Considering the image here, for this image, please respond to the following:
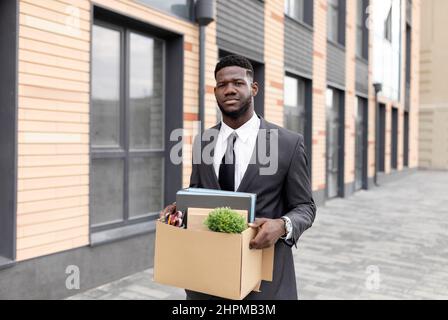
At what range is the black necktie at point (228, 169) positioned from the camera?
207 cm

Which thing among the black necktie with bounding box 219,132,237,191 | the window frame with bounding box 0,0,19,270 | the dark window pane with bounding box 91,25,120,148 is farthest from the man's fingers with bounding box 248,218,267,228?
the dark window pane with bounding box 91,25,120,148

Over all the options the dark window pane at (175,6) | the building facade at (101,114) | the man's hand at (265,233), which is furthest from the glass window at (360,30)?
the man's hand at (265,233)

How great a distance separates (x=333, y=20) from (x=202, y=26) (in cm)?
779

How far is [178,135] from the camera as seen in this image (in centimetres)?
649

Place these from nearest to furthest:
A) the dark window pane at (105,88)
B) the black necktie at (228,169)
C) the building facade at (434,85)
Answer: the black necktie at (228,169) → the dark window pane at (105,88) → the building facade at (434,85)

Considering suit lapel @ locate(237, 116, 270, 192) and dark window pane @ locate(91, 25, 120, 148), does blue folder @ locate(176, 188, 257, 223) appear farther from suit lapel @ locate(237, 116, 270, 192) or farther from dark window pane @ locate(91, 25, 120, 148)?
dark window pane @ locate(91, 25, 120, 148)

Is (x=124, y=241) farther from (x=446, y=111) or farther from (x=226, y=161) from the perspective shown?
(x=446, y=111)

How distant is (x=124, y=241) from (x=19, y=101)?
2.11 metres

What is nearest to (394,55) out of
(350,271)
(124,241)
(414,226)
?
(414,226)

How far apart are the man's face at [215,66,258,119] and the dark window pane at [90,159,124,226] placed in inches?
145

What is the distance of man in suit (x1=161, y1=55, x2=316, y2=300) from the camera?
6.50 ft

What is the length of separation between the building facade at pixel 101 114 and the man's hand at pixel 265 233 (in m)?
3.23

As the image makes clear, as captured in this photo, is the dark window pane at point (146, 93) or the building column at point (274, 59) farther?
the building column at point (274, 59)

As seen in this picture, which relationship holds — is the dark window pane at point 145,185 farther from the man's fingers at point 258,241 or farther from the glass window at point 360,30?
the glass window at point 360,30
